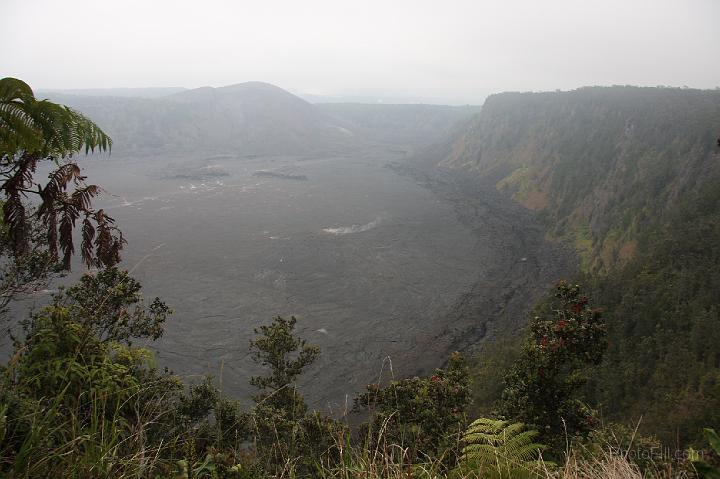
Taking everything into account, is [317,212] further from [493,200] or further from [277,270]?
[493,200]

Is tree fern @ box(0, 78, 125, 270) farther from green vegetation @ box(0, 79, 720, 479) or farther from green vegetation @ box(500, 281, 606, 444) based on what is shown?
green vegetation @ box(500, 281, 606, 444)

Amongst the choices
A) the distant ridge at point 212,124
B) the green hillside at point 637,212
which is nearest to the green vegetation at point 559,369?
the green hillside at point 637,212

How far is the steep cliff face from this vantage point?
34.5m

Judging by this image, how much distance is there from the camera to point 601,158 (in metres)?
50.0

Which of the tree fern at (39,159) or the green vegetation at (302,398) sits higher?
the tree fern at (39,159)

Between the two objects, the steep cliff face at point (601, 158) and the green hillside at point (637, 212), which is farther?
the steep cliff face at point (601, 158)

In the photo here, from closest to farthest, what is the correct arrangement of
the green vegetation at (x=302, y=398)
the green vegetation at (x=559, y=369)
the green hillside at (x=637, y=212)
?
the green vegetation at (x=302, y=398) → the green vegetation at (x=559, y=369) → the green hillside at (x=637, y=212)

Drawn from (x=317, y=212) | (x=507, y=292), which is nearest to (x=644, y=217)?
(x=507, y=292)

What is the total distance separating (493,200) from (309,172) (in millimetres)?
34886

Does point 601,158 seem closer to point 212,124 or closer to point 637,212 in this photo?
point 637,212

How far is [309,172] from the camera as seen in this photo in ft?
259

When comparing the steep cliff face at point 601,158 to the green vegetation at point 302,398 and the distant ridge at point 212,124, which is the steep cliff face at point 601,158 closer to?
the green vegetation at point 302,398

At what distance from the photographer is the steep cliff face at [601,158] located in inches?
1358

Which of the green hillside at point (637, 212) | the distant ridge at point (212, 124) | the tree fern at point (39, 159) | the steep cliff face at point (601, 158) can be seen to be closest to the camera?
the tree fern at point (39, 159)
